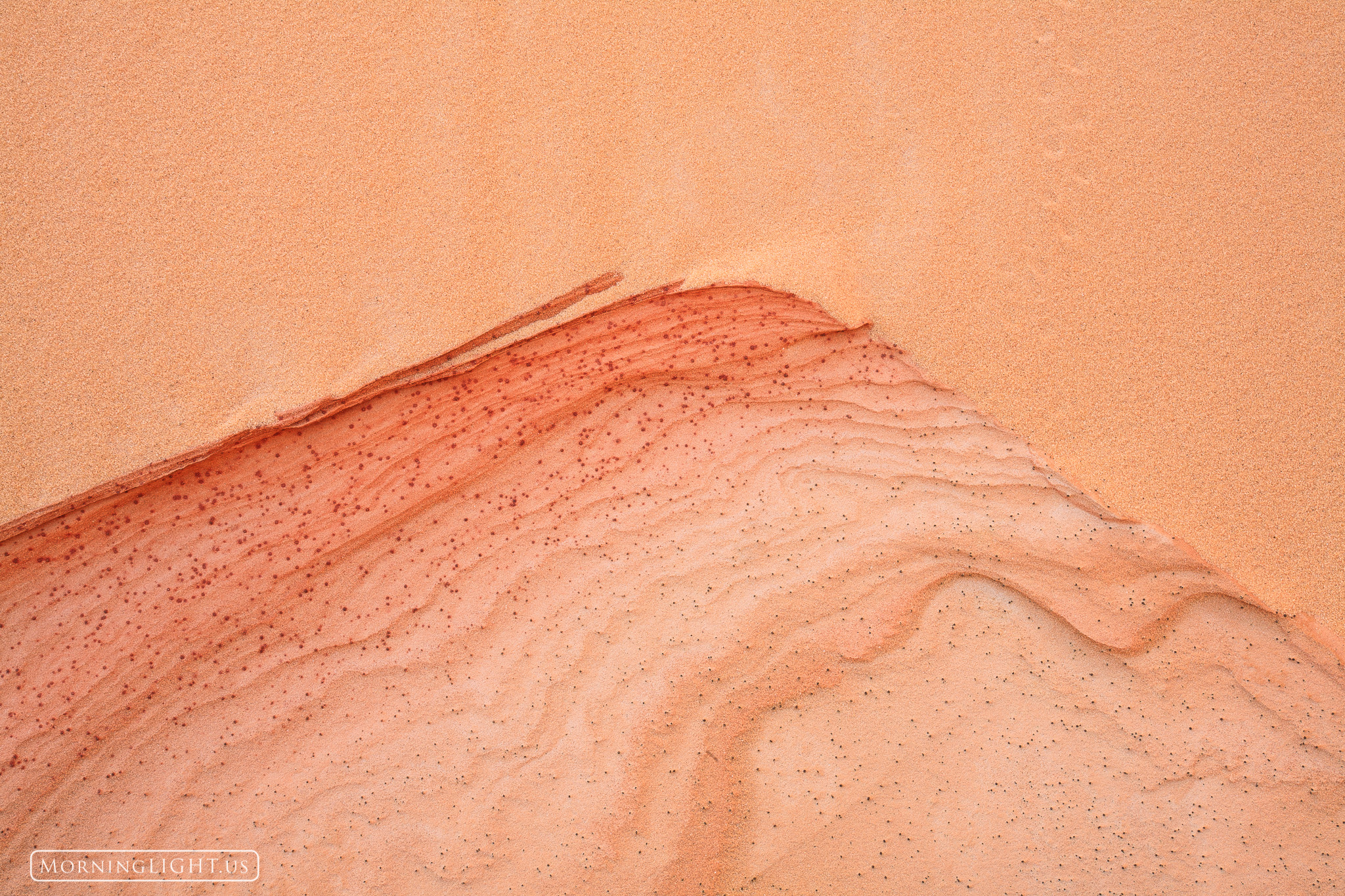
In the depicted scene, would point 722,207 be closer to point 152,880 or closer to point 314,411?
point 314,411

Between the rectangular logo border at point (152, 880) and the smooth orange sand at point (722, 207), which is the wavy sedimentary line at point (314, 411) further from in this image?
the rectangular logo border at point (152, 880)

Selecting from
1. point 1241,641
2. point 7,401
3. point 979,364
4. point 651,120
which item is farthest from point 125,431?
point 1241,641

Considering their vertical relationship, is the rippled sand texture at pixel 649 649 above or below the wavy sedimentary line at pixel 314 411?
below

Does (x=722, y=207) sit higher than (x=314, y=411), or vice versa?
(x=722, y=207)

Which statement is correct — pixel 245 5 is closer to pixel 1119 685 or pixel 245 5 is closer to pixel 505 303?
pixel 505 303

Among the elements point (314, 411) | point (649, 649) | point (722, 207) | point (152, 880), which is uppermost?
point (722, 207)

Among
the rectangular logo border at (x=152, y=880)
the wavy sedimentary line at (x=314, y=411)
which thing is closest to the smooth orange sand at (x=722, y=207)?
the wavy sedimentary line at (x=314, y=411)

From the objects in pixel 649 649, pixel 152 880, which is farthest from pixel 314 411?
pixel 152 880
